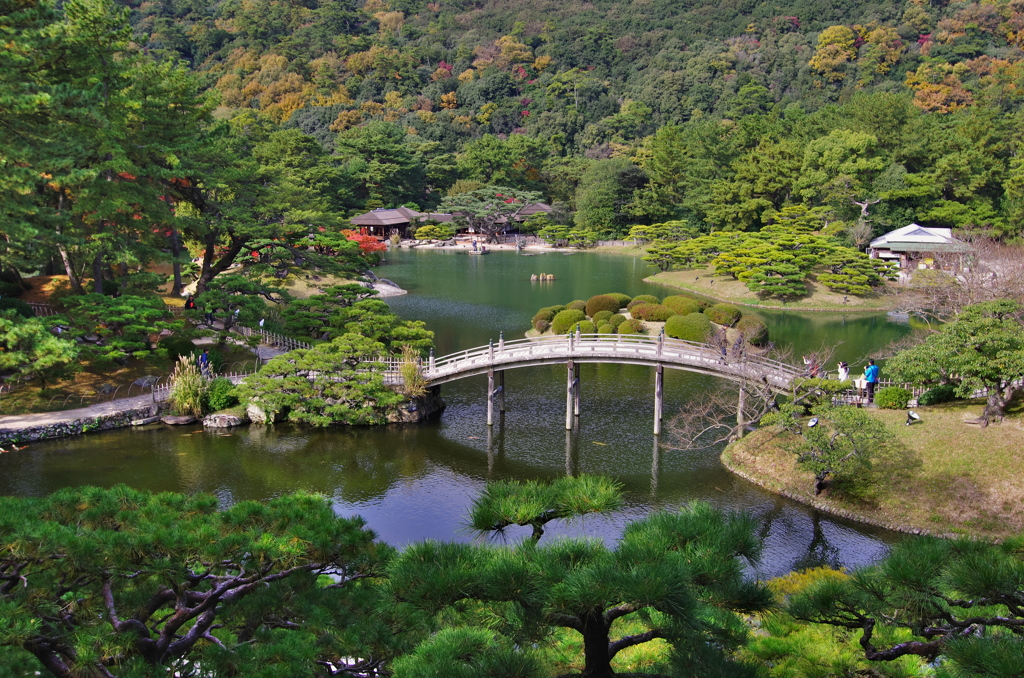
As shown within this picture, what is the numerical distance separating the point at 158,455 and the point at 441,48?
98322mm

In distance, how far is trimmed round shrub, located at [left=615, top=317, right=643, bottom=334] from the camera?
2775 cm

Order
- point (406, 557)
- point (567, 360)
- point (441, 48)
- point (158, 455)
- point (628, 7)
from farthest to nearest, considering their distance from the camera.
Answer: point (628, 7) < point (441, 48) < point (567, 360) < point (158, 455) < point (406, 557)

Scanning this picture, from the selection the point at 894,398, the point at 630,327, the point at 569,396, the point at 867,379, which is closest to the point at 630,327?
the point at 630,327

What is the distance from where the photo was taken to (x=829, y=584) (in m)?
5.33

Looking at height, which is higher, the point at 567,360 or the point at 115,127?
the point at 115,127

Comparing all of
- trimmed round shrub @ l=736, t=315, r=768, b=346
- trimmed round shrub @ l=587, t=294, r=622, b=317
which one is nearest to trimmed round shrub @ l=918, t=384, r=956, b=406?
trimmed round shrub @ l=736, t=315, r=768, b=346

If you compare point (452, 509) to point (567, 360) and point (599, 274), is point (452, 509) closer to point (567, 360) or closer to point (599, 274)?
point (567, 360)

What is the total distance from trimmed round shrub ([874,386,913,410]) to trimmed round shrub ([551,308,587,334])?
42.4ft

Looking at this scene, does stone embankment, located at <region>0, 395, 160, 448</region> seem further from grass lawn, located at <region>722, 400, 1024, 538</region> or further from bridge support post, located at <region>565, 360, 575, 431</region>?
grass lawn, located at <region>722, 400, 1024, 538</region>

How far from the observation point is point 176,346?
22359 mm

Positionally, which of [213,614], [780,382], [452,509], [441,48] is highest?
[441,48]

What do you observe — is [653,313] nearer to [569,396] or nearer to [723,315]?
[723,315]

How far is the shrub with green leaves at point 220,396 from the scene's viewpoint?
20500mm

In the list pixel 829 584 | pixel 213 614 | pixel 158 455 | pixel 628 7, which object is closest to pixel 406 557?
pixel 213 614
